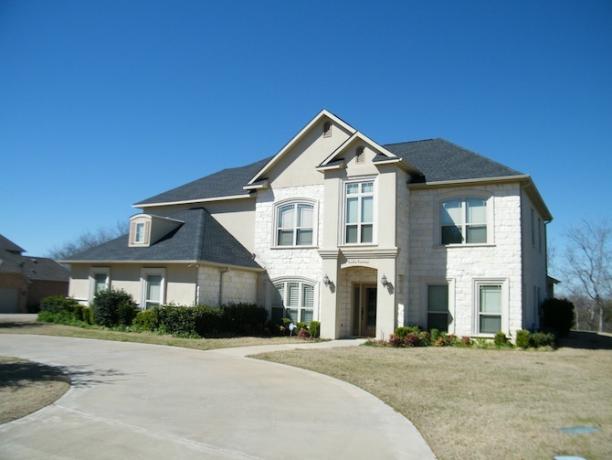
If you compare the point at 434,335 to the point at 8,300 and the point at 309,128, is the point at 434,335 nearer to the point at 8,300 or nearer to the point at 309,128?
the point at 309,128

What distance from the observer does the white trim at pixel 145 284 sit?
23.5m

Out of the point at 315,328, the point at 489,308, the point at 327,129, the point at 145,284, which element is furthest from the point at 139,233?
the point at 489,308

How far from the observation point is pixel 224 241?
25781 mm

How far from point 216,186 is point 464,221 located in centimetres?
1434

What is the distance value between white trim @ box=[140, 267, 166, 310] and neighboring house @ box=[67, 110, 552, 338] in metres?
0.05

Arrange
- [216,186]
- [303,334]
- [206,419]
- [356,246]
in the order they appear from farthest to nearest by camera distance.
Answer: [216,186] < [303,334] < [356,246] < [206,419]

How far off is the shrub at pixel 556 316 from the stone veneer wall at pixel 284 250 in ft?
38.2

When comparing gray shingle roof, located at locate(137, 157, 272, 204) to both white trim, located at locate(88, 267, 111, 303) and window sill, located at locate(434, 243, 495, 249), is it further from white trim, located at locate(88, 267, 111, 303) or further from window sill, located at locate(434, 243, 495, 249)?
window sill, located at locate(434, 243, 495, 249)

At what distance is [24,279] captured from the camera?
4341 cm

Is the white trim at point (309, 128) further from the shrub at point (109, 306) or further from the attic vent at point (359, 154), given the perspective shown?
the shrub at point (109, 306)

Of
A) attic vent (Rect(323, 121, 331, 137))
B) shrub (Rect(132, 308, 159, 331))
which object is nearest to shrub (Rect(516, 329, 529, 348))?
attic vent (Rect(323, 121, 331, 137))

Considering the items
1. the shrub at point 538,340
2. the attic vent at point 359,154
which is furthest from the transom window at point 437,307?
the attic vent at point 359,154

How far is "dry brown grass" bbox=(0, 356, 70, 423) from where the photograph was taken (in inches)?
323

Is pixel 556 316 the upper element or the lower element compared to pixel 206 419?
upper
